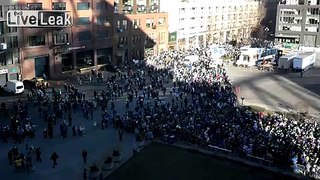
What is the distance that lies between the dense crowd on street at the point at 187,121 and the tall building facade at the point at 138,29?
2163 cm

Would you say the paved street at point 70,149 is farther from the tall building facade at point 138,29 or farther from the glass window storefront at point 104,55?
the tall building facade at point 138,29

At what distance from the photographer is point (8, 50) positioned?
195ft

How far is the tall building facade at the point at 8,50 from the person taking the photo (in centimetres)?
5825

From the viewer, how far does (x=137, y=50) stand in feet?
279

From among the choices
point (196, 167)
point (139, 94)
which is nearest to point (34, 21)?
point (196, 167)

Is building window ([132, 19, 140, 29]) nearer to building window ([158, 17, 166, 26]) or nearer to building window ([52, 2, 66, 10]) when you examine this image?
building window ([158, 17, 166, 26])

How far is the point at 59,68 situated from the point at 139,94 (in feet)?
60.0

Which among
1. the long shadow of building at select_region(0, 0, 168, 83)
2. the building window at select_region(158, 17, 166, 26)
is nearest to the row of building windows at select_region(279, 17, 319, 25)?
the long shadow of building at select_region(0, 0, 168, 83)

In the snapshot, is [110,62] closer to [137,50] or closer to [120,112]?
[137,50]

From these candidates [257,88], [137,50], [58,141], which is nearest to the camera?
[58,141]

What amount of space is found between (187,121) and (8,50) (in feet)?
106

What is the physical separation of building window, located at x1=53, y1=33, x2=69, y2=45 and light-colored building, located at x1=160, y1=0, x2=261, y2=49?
1334 inches

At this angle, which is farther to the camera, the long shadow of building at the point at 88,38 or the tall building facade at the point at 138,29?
the tall building facade at the point at 138,29

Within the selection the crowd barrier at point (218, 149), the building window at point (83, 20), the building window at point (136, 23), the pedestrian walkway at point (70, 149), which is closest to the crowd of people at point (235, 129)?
the crowd barrier at point (218, 149)
